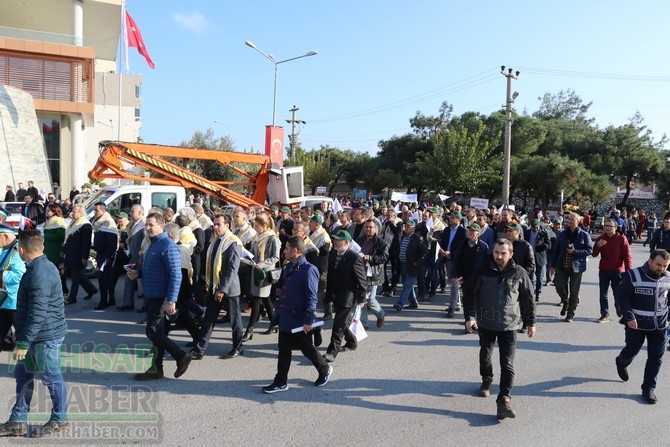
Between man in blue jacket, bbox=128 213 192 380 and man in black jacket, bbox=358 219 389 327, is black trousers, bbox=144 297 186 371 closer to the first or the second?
man in blue jacket, bbox=128 213 192 380

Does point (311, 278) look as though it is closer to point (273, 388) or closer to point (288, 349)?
point (288, 349)

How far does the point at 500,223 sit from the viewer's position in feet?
36.3

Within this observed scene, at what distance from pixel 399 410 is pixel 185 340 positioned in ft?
11.6

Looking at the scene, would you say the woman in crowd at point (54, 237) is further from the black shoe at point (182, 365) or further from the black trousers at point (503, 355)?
the black trousers at point (503, 355)

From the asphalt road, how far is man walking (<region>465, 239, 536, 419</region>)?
0.55m

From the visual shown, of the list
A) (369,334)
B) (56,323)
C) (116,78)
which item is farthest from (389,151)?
(56,323)

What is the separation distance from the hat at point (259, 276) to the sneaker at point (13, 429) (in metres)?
3.21

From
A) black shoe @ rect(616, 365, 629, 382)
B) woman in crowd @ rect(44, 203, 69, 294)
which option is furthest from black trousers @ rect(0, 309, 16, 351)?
black shoe @ rect(616, 365, 629, 382)

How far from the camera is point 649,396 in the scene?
17.4 feet

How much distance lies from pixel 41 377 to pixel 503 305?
164 inches

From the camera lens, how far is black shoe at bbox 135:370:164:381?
5664 millimetres

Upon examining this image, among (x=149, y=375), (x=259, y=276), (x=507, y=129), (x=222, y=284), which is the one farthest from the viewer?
(x=507, y=129)

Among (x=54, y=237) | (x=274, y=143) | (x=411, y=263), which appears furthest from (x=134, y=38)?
(x=411, y=263)

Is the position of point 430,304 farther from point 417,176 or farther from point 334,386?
point 417,176
